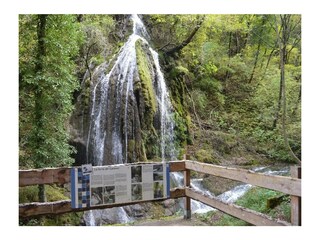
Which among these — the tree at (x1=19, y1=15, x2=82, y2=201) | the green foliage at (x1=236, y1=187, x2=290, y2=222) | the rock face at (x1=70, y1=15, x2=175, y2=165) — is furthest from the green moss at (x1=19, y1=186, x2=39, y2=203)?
the green foliage at (x1=236, y1=187, x2=290, y2=222)

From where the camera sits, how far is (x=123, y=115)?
7.05m

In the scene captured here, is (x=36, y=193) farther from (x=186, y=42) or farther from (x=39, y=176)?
(x=186, y=42)

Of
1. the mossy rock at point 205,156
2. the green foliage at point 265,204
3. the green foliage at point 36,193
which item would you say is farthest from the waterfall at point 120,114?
the green foliage at point 265,204

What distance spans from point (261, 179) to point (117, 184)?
1431 mm

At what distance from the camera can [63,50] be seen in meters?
5.06

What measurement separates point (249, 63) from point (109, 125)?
3505mm

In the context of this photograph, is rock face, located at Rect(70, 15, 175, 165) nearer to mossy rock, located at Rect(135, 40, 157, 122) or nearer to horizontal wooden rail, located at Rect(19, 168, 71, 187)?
mossy rock, located at Rect(135, 40, 157, 122)

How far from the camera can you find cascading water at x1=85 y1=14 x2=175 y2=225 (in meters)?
6.80

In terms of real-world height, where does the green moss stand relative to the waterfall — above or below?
below

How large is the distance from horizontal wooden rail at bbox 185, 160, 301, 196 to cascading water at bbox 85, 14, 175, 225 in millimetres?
3462

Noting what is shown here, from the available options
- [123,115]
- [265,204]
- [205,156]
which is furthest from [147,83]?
[265,204]

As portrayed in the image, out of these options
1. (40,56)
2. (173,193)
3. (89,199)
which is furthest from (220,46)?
(89,199)

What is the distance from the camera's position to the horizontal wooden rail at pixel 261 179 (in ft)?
8.55

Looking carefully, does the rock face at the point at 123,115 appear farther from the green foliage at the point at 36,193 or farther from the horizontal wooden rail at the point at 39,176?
the horizontal wooden rail at the point at 39,176
